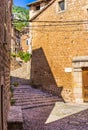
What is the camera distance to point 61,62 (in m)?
15.5

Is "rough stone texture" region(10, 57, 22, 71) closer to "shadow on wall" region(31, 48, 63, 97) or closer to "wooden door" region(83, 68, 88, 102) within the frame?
"shadow on wall" region(31, 48, 63, 97)

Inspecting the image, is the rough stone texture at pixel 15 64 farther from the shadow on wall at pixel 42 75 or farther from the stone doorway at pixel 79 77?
the stone doorway at pixel 79 77

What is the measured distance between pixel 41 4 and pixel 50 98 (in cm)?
1113

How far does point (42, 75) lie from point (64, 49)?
2.82m

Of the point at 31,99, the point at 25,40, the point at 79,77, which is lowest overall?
the point at 31,99

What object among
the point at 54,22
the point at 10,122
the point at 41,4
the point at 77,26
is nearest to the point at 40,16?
the point at 54,22

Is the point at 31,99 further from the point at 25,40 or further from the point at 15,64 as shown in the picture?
the point at 25,40

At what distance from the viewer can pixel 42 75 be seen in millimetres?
17031

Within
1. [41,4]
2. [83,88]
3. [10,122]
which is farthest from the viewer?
[41,4]

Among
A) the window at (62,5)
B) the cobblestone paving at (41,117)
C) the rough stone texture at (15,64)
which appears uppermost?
the window at (62,5)

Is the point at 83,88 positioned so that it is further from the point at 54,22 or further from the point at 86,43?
the point at 54,22

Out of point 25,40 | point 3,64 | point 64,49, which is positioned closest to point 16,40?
point 25,40

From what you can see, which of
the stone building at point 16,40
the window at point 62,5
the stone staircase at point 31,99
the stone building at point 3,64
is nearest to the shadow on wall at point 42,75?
the stone staircase at point 31,99

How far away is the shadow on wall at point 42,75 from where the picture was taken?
16.0 m
